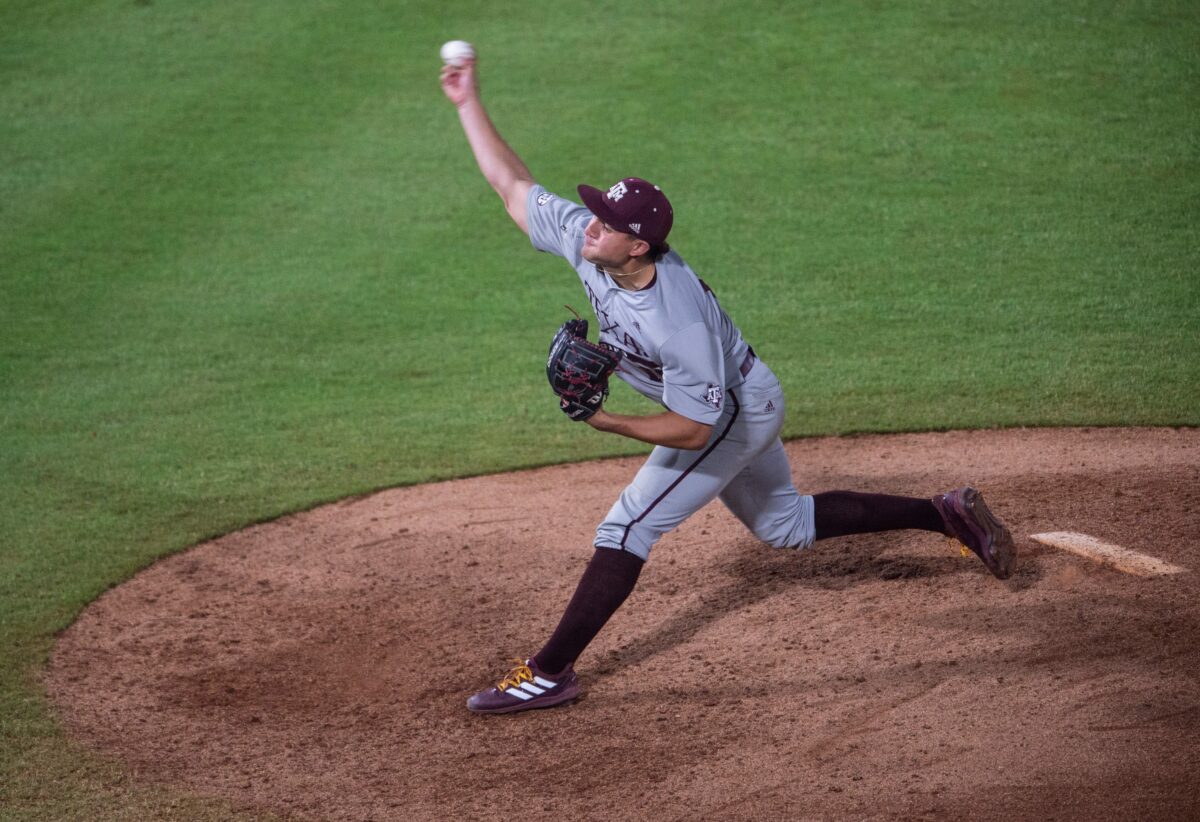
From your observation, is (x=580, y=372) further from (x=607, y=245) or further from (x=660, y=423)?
(x=607, y=245)

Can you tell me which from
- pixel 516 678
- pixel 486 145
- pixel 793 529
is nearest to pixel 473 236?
pixel 486 145

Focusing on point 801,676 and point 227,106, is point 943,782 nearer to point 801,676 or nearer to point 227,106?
point 801,676

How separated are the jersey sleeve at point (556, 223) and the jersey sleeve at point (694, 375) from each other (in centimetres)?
65

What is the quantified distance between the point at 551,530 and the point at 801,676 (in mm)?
1686

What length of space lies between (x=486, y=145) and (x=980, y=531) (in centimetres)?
230

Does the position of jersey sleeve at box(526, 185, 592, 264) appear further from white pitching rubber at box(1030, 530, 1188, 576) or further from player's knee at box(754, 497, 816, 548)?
white pitching rubber at box(1030, 530, 1188, 576)

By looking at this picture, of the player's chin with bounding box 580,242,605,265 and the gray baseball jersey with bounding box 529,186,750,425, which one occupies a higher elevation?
the player's chin with bounding box 580,242,605,265

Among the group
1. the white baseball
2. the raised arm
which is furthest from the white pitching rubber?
the white baseball

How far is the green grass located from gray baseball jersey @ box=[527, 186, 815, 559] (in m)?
1.85

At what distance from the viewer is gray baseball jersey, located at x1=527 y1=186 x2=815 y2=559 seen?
3.96 m

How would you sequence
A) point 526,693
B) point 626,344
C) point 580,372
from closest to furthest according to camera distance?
point 580,372 → point 626,344 → point 526,693

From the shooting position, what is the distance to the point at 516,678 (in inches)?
171

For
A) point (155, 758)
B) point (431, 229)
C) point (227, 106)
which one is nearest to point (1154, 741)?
point (155, 758)

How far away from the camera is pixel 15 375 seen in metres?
7.33
